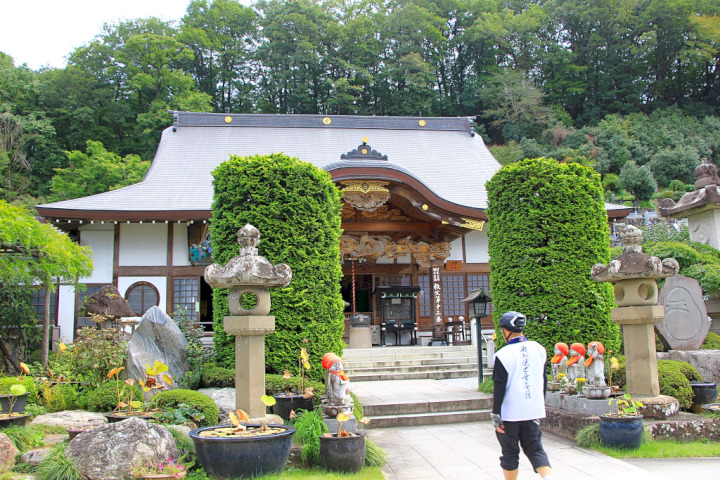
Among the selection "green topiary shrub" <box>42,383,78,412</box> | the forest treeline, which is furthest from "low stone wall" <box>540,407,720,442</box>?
the forest treeline

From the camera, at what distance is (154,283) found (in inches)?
593

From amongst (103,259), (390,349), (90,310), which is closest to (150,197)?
(103,259)

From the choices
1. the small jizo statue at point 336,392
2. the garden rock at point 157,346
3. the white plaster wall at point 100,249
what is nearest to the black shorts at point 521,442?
the small jizo statue at point 336,392

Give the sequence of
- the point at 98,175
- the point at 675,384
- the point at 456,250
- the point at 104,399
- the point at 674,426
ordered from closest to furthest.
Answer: the point at 674,426
the point at 104,399
the point at 675,384
the point at 456,250
the point at 98,175

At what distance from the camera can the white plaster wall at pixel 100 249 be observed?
14844 mm

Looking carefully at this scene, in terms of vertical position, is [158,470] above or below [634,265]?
below

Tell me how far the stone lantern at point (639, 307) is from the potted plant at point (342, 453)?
4129mm

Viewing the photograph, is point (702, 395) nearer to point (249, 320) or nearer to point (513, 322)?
point (513, 322)

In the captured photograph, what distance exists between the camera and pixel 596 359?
7.01 m

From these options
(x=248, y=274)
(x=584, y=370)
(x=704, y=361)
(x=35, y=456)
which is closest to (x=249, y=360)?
(x=248, y=274)

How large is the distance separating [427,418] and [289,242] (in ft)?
11.4

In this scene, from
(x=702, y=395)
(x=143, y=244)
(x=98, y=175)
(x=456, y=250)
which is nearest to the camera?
(x=702, y=395)

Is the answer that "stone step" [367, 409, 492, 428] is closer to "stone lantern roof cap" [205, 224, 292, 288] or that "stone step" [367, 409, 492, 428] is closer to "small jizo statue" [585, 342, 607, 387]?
"small jizo statue" [585, 342, 607, 387]

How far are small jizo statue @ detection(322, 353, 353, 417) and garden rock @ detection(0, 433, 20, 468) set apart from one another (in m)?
3.10
